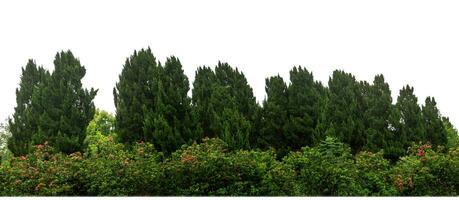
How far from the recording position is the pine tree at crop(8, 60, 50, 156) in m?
21.9

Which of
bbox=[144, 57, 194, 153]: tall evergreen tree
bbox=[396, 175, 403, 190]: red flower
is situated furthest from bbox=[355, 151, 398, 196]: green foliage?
bbox=[144, 57, 194, 153]: tall evergreen tree

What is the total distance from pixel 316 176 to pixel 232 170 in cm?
234

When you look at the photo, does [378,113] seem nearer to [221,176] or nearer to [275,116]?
[275,116]

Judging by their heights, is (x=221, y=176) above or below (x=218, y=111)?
below

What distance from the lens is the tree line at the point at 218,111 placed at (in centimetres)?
1998

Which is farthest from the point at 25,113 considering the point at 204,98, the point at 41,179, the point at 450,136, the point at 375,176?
the point at 450,136

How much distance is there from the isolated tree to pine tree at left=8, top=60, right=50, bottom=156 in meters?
3.78

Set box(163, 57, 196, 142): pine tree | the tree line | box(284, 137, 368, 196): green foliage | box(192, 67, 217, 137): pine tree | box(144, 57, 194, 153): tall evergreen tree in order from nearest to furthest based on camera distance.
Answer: box(284, 137, 368, 196): green foliage, box(144, 57, 194, 153): tall evergreen tree, box(163, 57, 196, 142): pine tree, the tree line, box(192, 67, 217, 137): pine tree

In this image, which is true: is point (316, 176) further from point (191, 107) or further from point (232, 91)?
point (232, 91)

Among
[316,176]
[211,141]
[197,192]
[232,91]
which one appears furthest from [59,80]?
[316,176]

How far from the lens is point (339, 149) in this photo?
19.1 m

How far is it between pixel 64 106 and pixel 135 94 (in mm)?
3333

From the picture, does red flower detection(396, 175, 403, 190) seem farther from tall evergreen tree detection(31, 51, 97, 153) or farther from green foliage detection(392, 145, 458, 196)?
tall evergreen tree detection(31, 51, 97, 153)

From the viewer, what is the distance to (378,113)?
24391 mm
